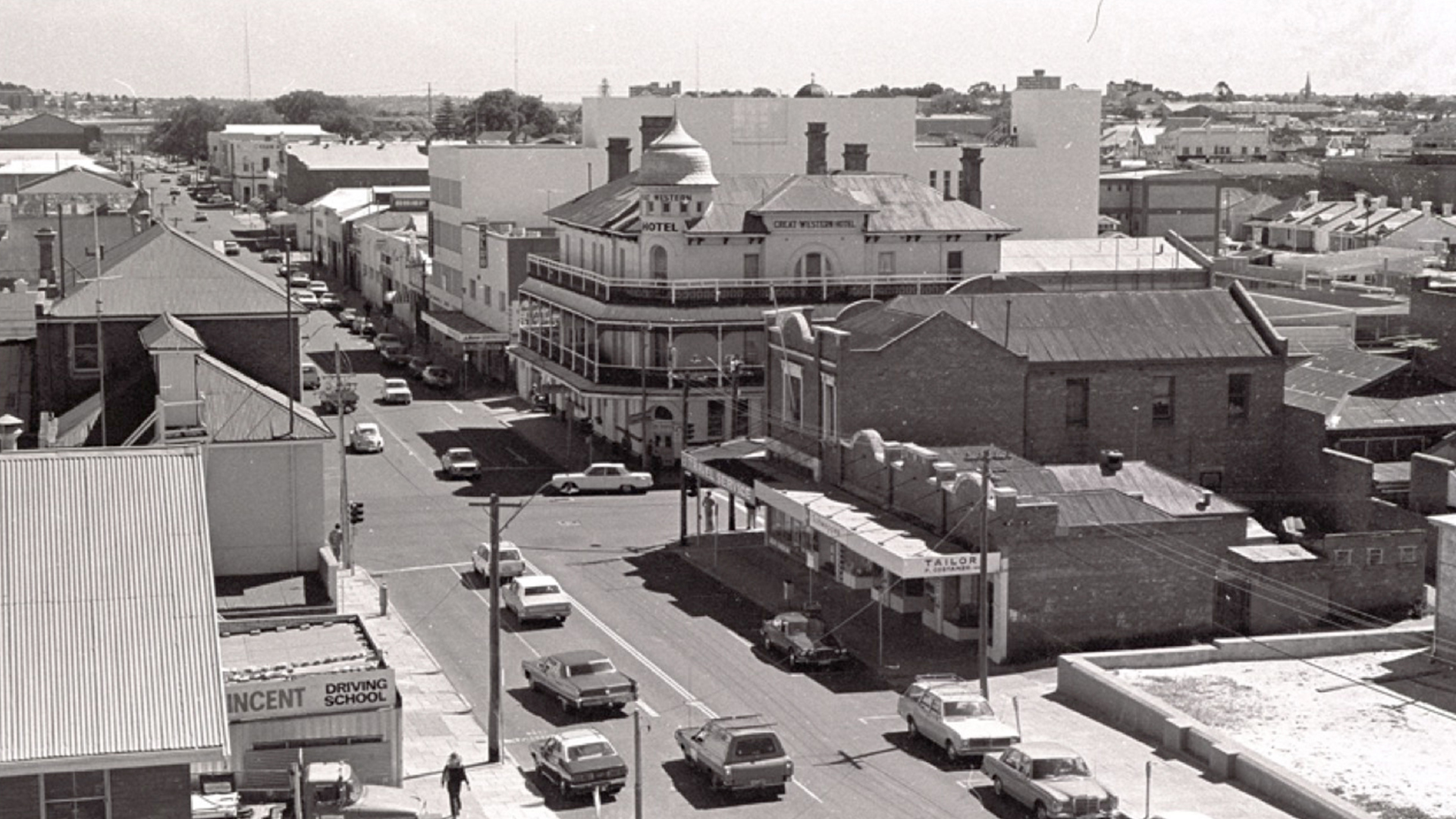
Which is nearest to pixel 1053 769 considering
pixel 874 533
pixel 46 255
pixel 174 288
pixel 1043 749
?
pixel 1043 749

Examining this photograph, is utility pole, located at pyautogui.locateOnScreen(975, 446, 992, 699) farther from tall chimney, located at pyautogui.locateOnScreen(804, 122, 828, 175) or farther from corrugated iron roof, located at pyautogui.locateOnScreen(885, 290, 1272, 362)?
tall chimney, located at pyautogui.locateOnScreen(804, 122, 828, 175)

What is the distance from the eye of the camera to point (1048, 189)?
370 feet

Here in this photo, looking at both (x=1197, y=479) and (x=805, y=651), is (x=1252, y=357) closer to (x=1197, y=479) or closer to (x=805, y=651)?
(x=1197, y=479)

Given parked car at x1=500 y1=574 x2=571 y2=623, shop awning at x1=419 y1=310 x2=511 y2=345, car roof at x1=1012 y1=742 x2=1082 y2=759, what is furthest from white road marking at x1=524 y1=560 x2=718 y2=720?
shop awning at x1=419 y1=310 x2=511 y2=345

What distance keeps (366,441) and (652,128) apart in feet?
73.7

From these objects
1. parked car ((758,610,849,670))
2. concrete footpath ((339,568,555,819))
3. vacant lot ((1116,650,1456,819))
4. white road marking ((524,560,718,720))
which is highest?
parked car ((758,610,849,670))

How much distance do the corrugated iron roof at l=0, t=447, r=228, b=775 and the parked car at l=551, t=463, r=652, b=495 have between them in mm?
41773

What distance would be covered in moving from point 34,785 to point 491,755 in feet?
53.4

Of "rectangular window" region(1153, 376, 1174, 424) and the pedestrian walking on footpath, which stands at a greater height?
"rectangular window" region(1153, 376, 1174, 424)

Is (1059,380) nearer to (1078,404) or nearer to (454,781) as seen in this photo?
(1078,404)

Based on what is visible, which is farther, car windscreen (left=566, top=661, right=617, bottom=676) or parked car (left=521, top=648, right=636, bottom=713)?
car windscreen (left=566, top=661, right=617, bottom=676)

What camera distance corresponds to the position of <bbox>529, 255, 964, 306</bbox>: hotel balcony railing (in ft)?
251

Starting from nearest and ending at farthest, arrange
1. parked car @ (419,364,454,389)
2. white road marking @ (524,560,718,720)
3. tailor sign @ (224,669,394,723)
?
1. tailor sign @ (224,669,394,723)
2. white road marking @ (524,560,718,720)
3. parked car @ (419,364,454,389)

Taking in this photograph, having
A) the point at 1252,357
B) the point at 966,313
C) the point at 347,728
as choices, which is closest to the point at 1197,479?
the point at 1252,357
